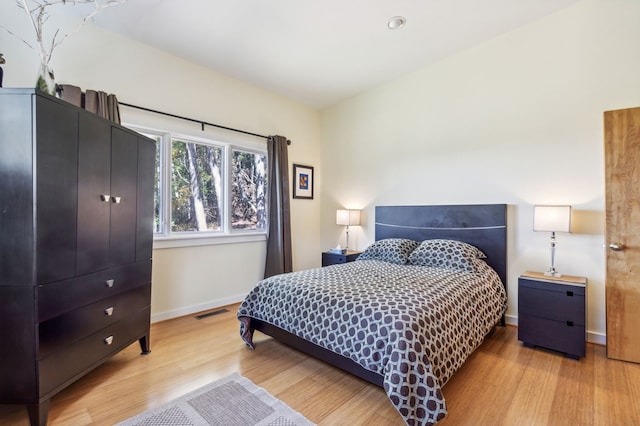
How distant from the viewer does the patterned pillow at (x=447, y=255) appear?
2.89 m

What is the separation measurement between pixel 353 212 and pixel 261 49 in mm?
2327

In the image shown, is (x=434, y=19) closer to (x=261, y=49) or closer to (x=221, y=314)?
(x=261, y=49)

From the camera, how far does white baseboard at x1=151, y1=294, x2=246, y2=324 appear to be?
Result: 3186 mm

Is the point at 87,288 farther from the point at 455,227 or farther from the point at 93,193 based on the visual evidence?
the point at 455,227

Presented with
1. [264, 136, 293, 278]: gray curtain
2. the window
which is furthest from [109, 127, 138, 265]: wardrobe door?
[264, 136, 293, 278]: gray curtain

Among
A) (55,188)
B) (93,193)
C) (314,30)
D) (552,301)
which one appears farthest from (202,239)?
(552,301)

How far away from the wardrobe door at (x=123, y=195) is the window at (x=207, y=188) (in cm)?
99

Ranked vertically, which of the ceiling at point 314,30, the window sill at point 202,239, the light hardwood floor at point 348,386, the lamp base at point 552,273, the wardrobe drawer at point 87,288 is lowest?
the light hardwood floor at point 348,386

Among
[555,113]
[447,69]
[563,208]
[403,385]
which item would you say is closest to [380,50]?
[447,69]

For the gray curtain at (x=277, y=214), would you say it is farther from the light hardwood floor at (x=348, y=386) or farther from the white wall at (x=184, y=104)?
the light hardwood floor at (x=348, y=386)

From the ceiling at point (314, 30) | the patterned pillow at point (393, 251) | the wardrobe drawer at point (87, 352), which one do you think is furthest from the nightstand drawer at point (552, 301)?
the wardrobe drawer at point (87, 352)

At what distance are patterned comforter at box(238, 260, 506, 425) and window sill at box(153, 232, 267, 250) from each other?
1237mm

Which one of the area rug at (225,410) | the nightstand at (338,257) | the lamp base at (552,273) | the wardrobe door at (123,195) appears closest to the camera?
the area rug at (225,410)

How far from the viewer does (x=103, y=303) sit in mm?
2020
